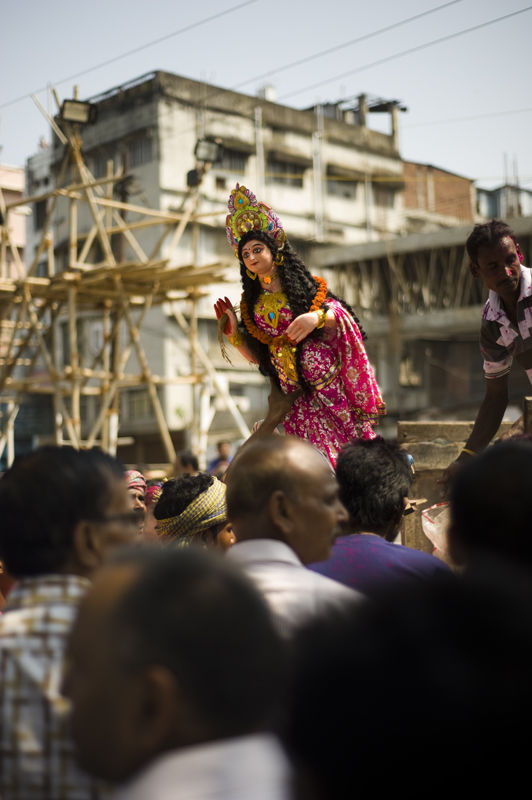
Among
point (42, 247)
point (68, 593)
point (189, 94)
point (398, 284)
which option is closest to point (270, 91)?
point (189, 94)

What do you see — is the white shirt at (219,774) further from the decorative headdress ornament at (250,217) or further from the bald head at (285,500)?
the decorative headdress ornament at (250,217)

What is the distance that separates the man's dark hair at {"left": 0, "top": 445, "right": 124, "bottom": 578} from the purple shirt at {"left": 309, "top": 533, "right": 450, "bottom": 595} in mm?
874

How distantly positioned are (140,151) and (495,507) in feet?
97.6

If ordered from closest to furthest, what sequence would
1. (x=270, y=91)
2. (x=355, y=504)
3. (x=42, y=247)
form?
(x=355, y=504) → (x=42, y=247) → (x=270, y=91)

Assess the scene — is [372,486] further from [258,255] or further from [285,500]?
[258,255]

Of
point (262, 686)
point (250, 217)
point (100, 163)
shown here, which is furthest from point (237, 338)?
point (100, 163)

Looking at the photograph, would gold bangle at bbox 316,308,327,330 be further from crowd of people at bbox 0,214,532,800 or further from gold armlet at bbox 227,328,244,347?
crowd of people at bbox 0,214,532,800

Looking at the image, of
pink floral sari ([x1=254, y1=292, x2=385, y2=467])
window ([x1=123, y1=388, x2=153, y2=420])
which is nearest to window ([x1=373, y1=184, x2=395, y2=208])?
window ([x1=123, y1=388, x2=153, y2=420])

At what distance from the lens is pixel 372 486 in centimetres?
320

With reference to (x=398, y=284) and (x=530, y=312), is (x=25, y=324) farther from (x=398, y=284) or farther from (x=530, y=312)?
(x=398, y=284)

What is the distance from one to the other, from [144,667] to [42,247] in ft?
41.1

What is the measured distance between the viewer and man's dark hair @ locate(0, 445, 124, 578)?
6.54 ft

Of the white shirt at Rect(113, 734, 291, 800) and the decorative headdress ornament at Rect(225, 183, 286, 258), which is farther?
the decorative headdress ornament at Rect(225, 183, 286, 258)

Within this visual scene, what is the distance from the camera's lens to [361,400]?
4555 millimetres
